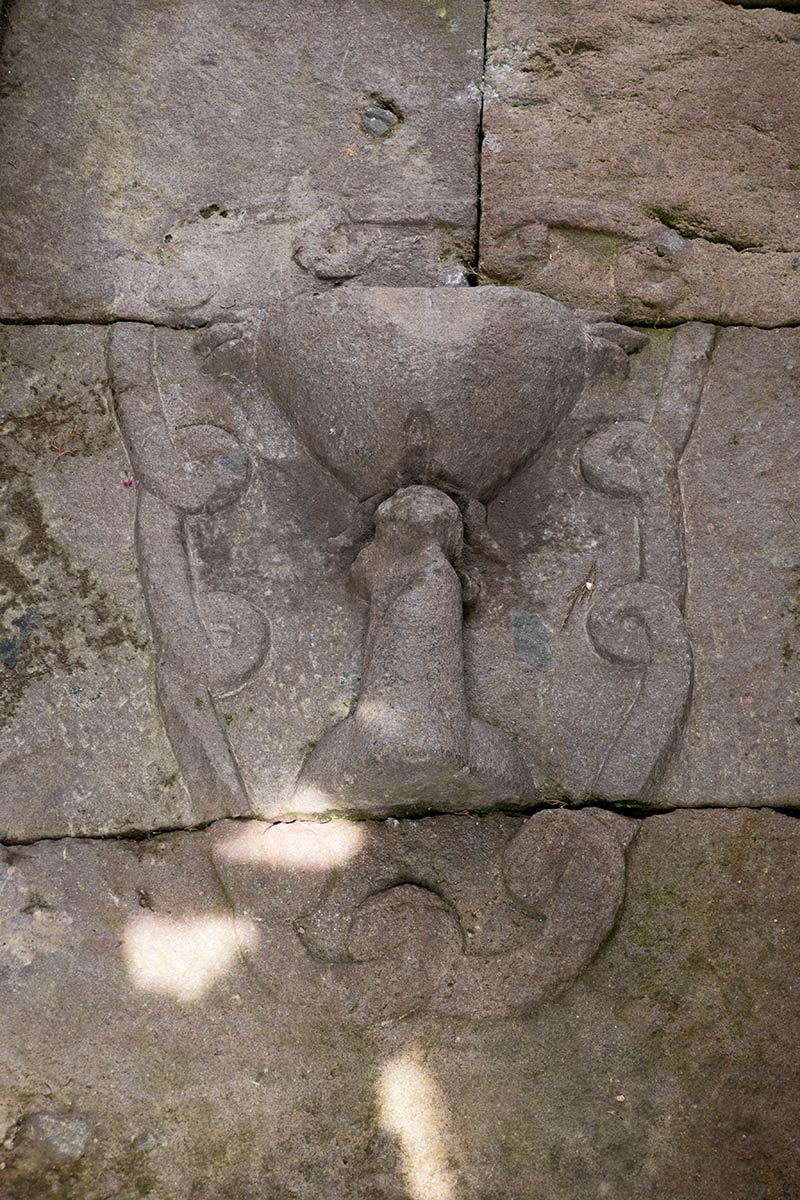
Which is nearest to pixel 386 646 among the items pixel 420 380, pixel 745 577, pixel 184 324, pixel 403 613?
pixel 403 613

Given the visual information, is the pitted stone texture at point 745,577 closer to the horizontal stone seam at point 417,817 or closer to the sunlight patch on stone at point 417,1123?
the horizontal stone seam at point 417,817

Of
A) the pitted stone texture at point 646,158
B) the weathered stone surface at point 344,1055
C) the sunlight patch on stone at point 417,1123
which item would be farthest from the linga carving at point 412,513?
the sunlight patch on stone at point 417,1123

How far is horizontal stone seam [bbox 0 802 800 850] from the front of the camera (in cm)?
228

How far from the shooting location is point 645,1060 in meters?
2.19

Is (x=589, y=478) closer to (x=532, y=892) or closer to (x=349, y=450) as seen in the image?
(x=349, y=450)

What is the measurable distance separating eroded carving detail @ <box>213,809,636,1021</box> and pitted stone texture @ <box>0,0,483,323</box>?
52.2 inches

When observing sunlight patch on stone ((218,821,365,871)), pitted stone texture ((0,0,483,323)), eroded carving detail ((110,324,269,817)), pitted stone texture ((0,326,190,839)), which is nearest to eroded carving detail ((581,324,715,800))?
sunlight patch on stone ((218,821,365,871))

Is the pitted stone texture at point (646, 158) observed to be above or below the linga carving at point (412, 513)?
above

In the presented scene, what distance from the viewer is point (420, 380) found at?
2406 millimetres

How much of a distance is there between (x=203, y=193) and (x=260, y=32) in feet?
1.92

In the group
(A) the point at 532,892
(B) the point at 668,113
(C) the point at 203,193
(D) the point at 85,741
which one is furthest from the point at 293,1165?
(B) the point at 668,113

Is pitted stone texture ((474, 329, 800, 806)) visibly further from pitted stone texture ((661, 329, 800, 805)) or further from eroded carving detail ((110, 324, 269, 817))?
eroded carving detail ((110, 324, 269, 817))

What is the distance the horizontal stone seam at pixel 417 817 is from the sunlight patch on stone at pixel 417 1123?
453mm

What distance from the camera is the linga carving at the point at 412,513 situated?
224 centimetres
